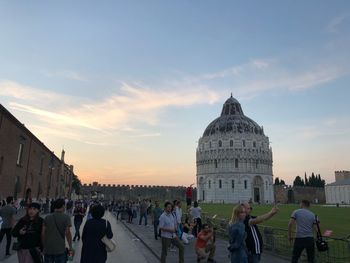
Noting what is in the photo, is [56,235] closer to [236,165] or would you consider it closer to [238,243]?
[238,243]

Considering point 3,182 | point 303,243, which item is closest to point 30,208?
point 303,243

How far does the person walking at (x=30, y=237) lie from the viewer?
20.5ft

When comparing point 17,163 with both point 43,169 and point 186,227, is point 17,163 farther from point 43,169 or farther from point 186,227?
point 186,227

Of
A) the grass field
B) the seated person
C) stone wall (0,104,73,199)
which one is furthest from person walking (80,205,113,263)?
the grass field

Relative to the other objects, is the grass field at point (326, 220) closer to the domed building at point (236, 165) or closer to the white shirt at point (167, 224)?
the white shirt at point (167, 224)

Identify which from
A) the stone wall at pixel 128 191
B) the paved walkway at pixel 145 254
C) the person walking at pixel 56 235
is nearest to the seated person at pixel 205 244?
the paved walkway at pixel 145 254

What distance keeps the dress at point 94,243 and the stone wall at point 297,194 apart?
118 meters

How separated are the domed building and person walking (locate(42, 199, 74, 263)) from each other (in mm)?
109835

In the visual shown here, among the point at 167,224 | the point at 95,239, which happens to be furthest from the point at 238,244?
the point at 167,224

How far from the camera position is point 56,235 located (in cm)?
626

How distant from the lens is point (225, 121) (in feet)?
403

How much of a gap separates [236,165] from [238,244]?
112m

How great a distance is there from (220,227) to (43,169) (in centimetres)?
3089

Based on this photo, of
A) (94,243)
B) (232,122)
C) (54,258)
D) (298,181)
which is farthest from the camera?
(298,181)
